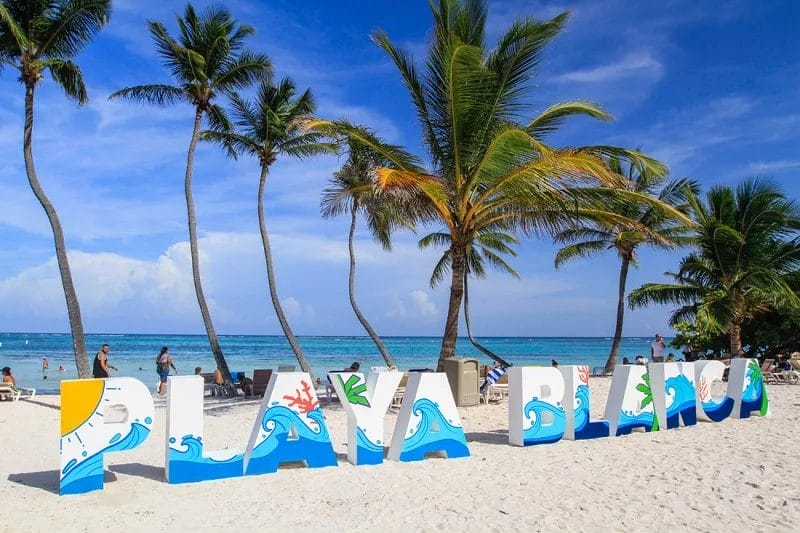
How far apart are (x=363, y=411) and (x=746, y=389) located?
24.8 feet

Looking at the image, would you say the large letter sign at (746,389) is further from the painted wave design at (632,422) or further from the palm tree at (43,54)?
the palm tree at (43,54)

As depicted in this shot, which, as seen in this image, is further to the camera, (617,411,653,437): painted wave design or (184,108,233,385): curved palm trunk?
(184,108,233,385): curved palm trunk

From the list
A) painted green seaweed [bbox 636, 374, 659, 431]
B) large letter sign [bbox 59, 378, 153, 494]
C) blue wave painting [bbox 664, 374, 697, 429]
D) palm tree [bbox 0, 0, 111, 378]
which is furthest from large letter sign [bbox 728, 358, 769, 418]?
palm tree [bbox 0, 0, 111, 378]

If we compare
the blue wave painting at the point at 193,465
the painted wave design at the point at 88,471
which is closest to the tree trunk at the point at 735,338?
the blue wave painting at the point at 193,465

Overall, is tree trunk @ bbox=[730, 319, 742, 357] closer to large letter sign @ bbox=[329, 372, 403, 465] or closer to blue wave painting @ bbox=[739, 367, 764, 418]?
blue wave painting @ bbox=[739, 367, 764, 418]

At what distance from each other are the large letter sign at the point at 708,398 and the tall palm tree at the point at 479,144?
364cm

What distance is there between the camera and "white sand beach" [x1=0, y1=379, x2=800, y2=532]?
17.0 ft

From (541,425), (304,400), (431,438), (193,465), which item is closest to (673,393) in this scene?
(541,425)

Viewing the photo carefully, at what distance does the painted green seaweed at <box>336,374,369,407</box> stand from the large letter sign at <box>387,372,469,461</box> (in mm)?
570

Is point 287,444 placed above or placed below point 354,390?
below

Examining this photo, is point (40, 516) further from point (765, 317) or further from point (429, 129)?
point (765, 317)

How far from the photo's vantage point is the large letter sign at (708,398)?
1059 centimetres

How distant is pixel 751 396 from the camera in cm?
1114

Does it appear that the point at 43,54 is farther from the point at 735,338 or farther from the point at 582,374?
the point at 735,338
